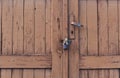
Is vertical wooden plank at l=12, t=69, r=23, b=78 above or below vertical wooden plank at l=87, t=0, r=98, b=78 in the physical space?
below

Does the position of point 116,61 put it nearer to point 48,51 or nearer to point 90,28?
point 90,28

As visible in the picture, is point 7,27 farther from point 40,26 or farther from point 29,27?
point 40,26

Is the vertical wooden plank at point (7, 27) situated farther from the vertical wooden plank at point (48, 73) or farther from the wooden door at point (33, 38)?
the vertical wooden plank at point (48, 73)

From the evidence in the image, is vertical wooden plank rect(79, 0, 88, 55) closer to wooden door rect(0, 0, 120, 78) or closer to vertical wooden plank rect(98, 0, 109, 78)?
wooden door rect(0, 0, 120, 78)

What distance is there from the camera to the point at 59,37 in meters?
3.12

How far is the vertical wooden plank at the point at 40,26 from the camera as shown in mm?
3133

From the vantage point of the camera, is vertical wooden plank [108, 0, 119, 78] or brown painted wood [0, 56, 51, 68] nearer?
brown painted wood [0, 56, 51, 68]

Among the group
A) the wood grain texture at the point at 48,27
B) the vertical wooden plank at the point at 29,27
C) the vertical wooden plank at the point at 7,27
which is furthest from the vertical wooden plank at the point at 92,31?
the vertical wooden plank at the point at 7,27

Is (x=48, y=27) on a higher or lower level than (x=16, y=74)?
higher

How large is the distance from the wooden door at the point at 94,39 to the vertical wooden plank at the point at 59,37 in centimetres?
6

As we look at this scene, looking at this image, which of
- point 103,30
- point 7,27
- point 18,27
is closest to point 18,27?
point 18,27

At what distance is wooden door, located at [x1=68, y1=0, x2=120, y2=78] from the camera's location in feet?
10.3

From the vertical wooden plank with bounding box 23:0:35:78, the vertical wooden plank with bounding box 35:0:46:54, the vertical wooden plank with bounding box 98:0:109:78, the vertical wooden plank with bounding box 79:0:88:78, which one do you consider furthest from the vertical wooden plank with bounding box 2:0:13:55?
the vertical wooden plank with bounding box 98:0:109:78

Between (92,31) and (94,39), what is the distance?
8 cm
